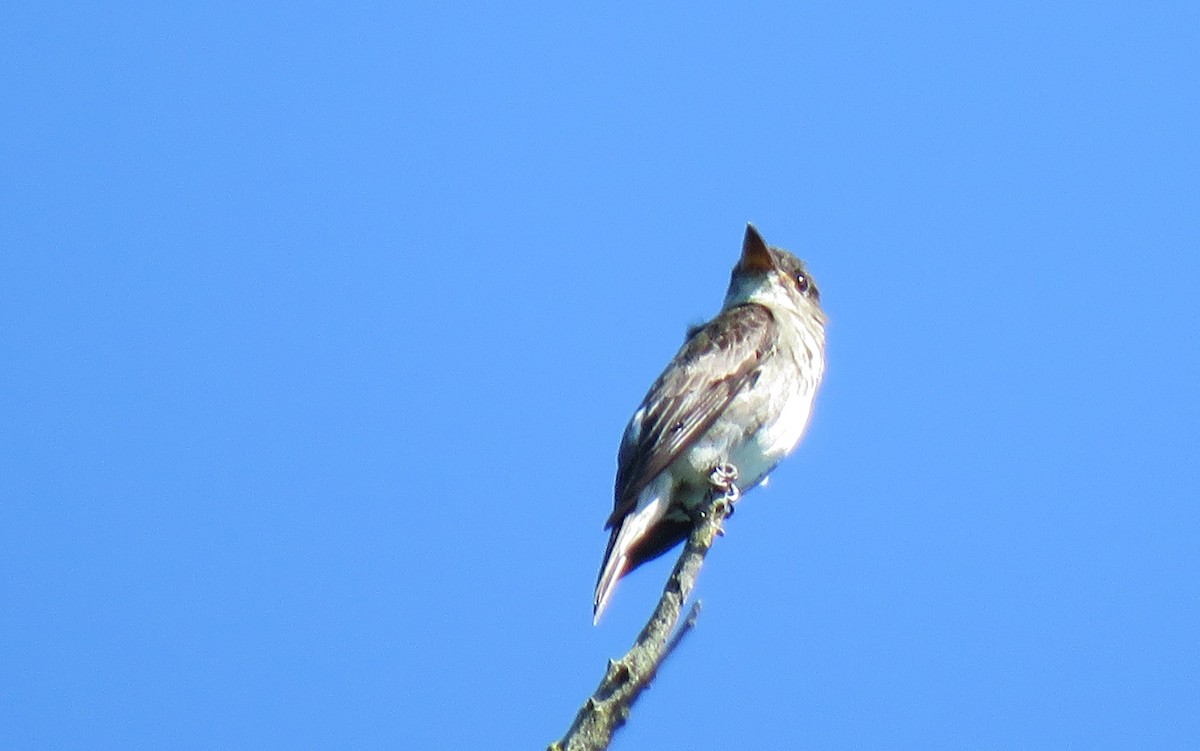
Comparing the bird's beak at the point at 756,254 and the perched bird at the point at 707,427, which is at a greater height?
the bird's beak at the point at 756,254

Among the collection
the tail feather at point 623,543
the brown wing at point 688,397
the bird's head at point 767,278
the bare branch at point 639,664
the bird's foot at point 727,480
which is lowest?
the bare branch at point 639,664

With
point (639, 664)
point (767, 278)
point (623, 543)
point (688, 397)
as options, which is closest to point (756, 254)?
point (767, 278)

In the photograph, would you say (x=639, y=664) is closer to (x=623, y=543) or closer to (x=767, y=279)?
(x=623, y=543)

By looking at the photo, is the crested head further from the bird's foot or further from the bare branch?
the bare branch

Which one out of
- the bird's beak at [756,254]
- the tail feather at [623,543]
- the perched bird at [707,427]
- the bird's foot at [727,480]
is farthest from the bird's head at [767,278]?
the tail feather at [623,543]

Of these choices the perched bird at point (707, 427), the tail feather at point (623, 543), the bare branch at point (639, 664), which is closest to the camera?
the bare branch at point (639, 664)

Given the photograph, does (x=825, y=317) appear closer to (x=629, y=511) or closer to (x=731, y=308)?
(x=731, y=308)

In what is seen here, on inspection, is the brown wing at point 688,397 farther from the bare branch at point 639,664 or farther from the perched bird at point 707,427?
the bare branch at point 639,664

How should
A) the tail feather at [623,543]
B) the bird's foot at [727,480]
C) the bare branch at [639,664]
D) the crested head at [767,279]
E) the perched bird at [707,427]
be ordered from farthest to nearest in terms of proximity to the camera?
the crested head at [767,279] < the perched bird at [707,427] < the bird's foot at [727,480] < the tail feather at [623,543] < the bare branch at [639,664]
